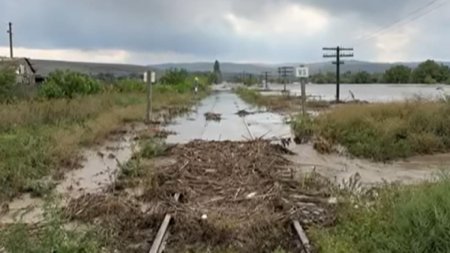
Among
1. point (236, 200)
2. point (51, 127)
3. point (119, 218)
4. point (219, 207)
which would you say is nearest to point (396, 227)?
point (219, 207)

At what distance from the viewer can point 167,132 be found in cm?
1992

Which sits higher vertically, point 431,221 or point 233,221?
point 431,221

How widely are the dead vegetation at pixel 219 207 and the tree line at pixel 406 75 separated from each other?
208ft

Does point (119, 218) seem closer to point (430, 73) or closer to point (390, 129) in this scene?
point (390, 129)

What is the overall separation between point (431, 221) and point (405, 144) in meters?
10.0

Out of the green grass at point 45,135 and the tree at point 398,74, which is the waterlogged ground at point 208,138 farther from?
the tree at point 398,74

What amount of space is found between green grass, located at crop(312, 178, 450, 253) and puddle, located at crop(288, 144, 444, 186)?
377 centimetres

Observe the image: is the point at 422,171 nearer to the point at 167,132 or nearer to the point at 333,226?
the point at 333,226

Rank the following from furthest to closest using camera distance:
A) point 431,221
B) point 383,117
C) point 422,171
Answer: point 383,117 < point 422,171 < point 431,221

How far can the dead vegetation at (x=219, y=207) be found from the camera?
711 cm

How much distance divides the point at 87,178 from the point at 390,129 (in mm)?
8717

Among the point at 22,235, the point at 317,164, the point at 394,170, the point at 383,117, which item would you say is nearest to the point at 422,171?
the point at 394,170

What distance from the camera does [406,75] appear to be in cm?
8481

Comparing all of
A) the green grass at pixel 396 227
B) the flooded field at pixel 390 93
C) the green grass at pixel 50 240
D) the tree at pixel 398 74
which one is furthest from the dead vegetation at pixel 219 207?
the tree at pixel 398 74
